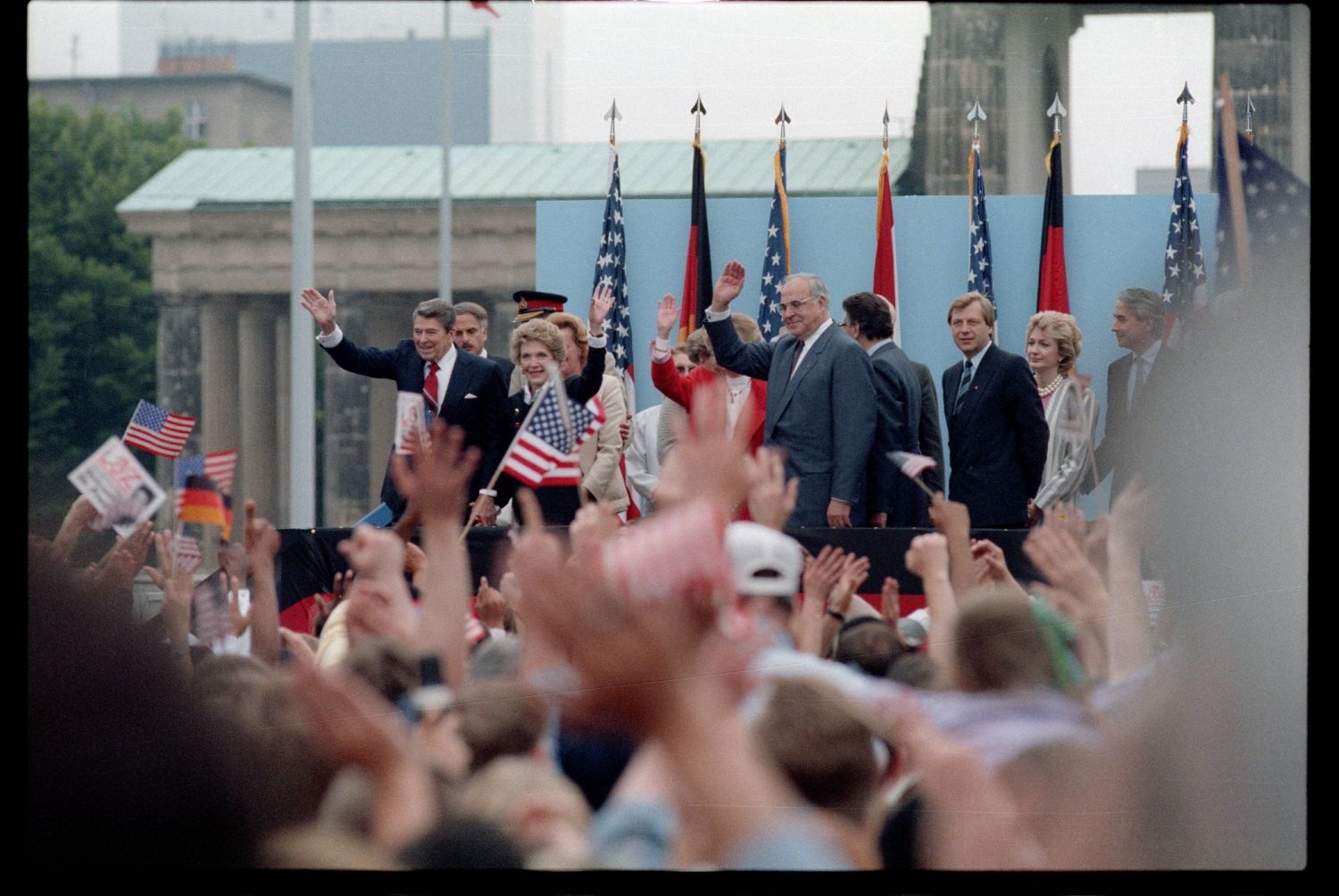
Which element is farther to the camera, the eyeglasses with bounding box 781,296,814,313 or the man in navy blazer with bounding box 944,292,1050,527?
the eyeglasses with bounding box 781,296,814,313

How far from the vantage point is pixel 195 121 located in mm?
3857

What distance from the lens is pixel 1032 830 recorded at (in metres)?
3.23

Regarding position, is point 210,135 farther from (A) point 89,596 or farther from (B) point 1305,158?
(B) point 1305,158

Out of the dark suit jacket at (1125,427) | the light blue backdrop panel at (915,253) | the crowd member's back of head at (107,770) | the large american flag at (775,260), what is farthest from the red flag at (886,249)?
the crowd member's back of head at (107,770)

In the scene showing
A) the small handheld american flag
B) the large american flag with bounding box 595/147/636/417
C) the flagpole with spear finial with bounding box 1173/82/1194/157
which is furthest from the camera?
the large american flag with bounding box 595/147/636/417

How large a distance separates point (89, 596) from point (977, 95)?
7.42 ft

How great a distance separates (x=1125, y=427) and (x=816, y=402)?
3.46 ft

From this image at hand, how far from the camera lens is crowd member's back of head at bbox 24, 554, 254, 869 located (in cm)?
362

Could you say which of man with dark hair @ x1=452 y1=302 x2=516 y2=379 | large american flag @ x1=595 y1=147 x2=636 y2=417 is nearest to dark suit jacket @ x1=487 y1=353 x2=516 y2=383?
man with dark hair @ x1=452 y1=302 x2=516 y2=379

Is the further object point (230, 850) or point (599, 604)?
point (230, 850)

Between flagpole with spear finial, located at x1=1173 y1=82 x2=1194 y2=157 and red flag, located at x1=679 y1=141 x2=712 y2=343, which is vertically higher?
flagpole with spear finial, located at x1=1173 y1=82 x2=1194 y2=157

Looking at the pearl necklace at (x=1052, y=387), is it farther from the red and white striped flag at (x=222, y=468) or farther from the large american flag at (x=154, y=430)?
the large american flag at (x=154, y=430)

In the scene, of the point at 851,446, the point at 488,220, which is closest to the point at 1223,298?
the point at 851,446

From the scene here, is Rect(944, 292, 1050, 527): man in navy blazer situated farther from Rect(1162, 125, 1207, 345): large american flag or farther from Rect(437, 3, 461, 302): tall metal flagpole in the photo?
Rect(437, 3, 461, 302): tall metal flagpole
